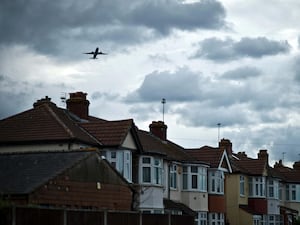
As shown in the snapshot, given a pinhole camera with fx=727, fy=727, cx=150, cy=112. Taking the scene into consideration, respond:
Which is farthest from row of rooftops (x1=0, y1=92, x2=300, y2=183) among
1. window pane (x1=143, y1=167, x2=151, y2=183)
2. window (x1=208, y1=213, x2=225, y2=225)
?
window (x1=208, y1=213, x2=225, y2=225)

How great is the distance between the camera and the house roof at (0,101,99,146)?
38312mm

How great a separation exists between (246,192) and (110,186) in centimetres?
3002

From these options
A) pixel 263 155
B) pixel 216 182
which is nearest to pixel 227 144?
pixel 263 155

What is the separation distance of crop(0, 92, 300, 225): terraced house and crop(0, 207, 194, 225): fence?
3.12 metres

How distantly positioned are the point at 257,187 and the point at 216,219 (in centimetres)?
1007

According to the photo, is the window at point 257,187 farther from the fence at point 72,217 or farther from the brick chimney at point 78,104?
the fence at point 72,217

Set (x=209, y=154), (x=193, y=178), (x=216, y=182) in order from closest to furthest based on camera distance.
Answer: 1. (x=193, y=178)
2. (x=216, y=182)
3. (x=209, y=154)

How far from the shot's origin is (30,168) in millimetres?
31172

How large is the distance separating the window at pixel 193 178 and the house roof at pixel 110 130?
1084 cm

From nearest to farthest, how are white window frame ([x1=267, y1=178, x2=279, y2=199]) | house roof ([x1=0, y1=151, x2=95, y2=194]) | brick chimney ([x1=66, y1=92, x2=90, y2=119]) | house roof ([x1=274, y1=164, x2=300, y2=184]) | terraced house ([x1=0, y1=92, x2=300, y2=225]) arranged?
house roof ([x1=0, y1=151, x2=95, y2=194]) < terraced house ([x1=0, y1=92, x2=300, y2=225]) < brick chimney ([x1=66, y1=92, x2=90, y2=119]) < white window frame ([x1=267, y1=178, x2=279, y2=199]) < house roof ([x1=274, y1=164, x2=300, y2=184])

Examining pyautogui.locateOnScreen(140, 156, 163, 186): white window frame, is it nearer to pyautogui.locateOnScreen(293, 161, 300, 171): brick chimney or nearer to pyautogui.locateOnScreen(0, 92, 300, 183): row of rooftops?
pyautogui.locateOnScreen(0, 92, 300, 183): row of rooftops

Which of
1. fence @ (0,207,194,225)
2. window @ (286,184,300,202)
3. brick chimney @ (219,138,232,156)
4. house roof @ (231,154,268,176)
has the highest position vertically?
brick chimney @ (219,138,232,156)

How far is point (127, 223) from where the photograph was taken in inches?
1112

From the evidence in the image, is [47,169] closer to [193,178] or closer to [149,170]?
[149,170]
